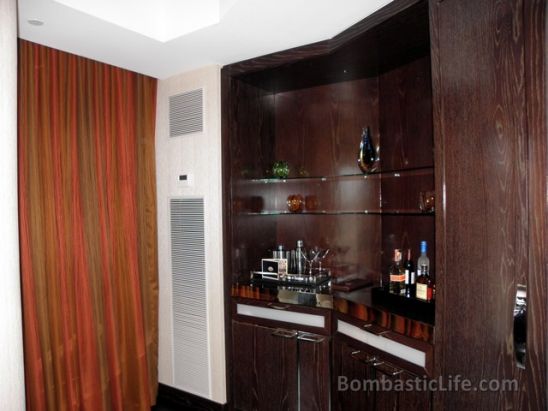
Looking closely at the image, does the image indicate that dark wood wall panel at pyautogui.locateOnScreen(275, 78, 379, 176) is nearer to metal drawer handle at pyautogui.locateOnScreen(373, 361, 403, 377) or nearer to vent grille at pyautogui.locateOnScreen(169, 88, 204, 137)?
vent grille at pyautogui.locateOnScreen(169, 88, 204, 137)

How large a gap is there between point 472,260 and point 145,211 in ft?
7.38

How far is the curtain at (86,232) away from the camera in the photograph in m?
2.34

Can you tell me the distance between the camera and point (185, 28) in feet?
7.52

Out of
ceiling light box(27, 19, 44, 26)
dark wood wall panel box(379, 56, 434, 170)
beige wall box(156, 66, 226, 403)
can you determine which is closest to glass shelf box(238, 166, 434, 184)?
dark wood wall panel box(379, 56, 434, 170)

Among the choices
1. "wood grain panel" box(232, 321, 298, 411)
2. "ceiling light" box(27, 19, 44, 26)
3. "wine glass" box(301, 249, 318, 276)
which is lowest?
"wood grain panel" box(232, 321, 298, 411)

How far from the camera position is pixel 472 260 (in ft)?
5.27

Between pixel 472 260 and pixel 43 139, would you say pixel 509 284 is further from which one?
pixel 43 139

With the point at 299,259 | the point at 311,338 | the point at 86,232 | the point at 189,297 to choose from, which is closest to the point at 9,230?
the point at 86,232

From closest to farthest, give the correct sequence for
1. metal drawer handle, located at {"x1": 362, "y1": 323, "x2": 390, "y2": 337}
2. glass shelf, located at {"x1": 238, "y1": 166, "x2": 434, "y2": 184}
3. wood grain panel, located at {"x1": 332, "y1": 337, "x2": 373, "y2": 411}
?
metal drawer handle, located at {"x1": 362, "y1": 323, "x2": 390, "y2": 337} → wood grain panel, located at {"x1": 332, "y1": 337, "x2": 373, "y2": 411} → glass shelf, located at {"x1": 238, "y1": 166, "x2": 434, "y2": 184}

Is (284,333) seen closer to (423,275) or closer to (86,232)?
(423,275)

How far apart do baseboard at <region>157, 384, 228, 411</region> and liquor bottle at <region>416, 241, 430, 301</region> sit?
1.59 m

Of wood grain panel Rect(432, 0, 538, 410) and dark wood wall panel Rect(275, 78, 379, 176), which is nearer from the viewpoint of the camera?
wood grain panel Rect(432, 0, 538, 410)

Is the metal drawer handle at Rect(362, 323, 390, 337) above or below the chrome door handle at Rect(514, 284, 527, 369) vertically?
below

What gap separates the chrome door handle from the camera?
1417 millimetres
